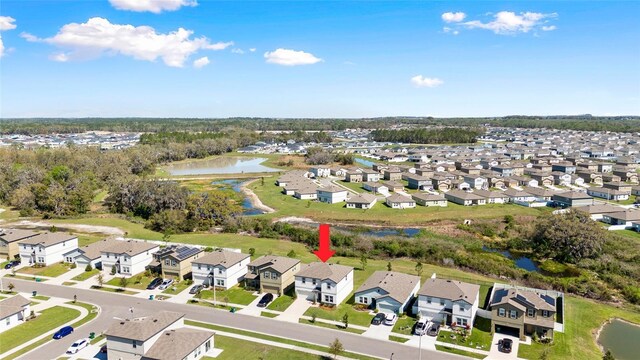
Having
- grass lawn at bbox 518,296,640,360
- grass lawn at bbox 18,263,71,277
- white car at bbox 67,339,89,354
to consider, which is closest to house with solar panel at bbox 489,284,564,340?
grass lawn at bbox 518,296,640,360

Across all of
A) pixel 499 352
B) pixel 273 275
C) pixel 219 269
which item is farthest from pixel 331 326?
pixel 219 269

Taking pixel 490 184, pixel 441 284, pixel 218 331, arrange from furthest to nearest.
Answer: pixel 490 184 → pixel 441 284 → pixel 218 331

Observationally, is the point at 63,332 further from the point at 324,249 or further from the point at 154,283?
the point at 324,249

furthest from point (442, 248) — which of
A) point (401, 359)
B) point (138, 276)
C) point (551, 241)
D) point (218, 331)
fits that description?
point (138, 276)

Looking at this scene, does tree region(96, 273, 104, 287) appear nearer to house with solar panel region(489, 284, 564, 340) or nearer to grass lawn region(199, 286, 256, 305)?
grass lawn region(199, 286, 256, 305)

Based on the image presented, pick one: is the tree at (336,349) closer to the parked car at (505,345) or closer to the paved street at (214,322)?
the paved street at (214,322)

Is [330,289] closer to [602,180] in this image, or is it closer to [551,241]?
[551,241]
